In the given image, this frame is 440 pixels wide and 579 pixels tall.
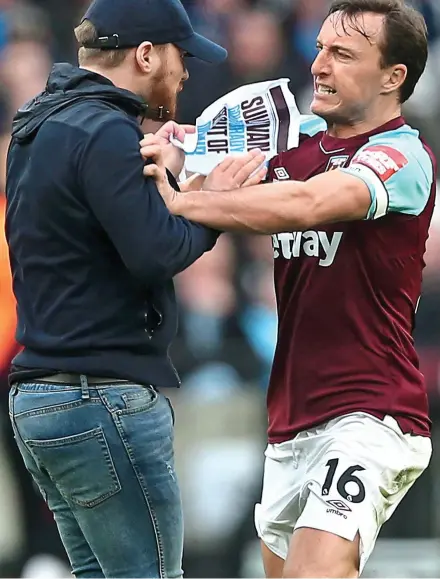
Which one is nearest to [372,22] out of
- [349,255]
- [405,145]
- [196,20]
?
[405,145]

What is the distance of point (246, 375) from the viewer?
6.18 metres

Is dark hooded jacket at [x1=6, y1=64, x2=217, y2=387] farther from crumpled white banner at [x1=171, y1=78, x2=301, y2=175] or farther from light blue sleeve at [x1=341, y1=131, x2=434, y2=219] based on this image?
light blue sleeve at [x1=341, y1=131, x2=434, y2=219]

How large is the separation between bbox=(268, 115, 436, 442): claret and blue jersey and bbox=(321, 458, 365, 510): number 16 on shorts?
0.18 metres

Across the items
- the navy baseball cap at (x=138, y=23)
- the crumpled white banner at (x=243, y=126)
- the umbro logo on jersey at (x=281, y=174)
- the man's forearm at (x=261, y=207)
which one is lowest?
the umbro logo on jersey at (x=281, y=174)

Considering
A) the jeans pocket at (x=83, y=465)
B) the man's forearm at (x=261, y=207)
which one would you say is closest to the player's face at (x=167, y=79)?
the man's forearm at (x=261, y=207)

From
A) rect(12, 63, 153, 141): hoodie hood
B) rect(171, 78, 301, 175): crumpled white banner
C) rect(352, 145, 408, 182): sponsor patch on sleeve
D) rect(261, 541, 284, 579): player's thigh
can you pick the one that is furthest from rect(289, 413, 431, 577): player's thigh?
rect(12, 63, 153, 141): hoodie hood

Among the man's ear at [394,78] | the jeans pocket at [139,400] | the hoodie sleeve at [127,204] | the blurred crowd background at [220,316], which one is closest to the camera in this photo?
the hoodie sleeve at [127,204]

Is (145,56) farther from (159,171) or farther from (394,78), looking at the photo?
(394,78)

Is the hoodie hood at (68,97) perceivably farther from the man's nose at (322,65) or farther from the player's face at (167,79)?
the man's nose at (322,65)

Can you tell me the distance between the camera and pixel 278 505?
3736mm

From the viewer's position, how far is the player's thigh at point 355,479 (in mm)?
3330

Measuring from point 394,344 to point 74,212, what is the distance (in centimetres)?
106

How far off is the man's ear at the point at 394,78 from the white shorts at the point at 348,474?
0.94 m

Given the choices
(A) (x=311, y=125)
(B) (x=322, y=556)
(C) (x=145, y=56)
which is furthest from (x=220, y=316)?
(C) (x=145, y=56)
